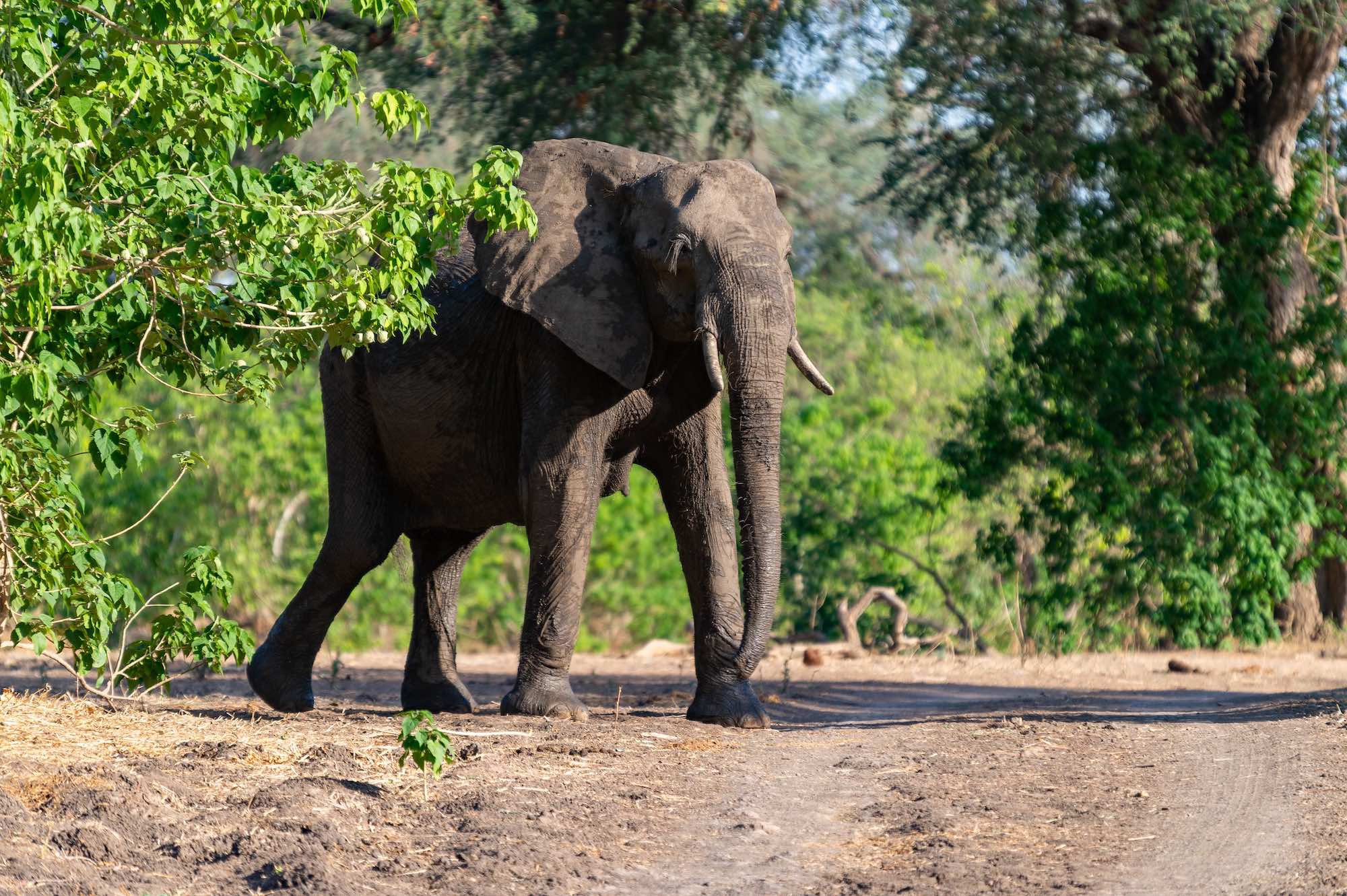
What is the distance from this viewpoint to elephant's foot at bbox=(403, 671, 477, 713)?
9.18 m

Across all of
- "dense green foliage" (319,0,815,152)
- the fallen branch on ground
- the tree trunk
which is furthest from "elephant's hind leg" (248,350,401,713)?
the tree trunk

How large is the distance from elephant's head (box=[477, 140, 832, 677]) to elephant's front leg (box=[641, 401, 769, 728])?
29cm

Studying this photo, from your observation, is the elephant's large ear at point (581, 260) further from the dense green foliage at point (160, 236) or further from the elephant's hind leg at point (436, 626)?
the elephant's hind leg at point (436, 626)

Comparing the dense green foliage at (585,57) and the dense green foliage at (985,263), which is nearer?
the dense green foliage at (985,263)

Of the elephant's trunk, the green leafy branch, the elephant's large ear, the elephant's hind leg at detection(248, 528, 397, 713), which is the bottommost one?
the green leafy branch

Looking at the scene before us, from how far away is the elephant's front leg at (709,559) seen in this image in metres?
8.11

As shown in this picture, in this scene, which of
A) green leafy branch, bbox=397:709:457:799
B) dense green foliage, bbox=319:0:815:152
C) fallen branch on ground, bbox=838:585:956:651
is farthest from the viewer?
fallen branch on ground, bbox=838:585:956:651

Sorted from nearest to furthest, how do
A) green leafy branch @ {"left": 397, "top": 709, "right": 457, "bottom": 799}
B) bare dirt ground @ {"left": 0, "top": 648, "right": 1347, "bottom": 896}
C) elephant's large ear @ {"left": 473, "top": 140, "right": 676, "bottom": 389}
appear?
bare dirt ground @ {"left": 0, "top": 648, "right": 1347, "bottom": 896}
green leafy branch @ {"left": 397, "top": 709, "right": 457, "bottom": 799}
elephant's large ear @ {"left": 473, "top": 140, "right": 676, "bottom": 389}

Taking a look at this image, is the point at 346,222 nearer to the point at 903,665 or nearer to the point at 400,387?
the point at 400,387

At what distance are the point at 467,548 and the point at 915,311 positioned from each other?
1413cm

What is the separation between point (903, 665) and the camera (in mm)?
13664

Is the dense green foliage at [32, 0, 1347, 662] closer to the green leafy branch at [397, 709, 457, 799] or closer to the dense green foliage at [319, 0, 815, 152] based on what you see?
the dense green foliage at [319, 0, 815, 152]

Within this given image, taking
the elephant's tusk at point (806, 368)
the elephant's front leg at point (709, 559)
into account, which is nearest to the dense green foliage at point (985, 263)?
the elephant's tusk at point (806, 368)

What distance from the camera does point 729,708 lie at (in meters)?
8.09
